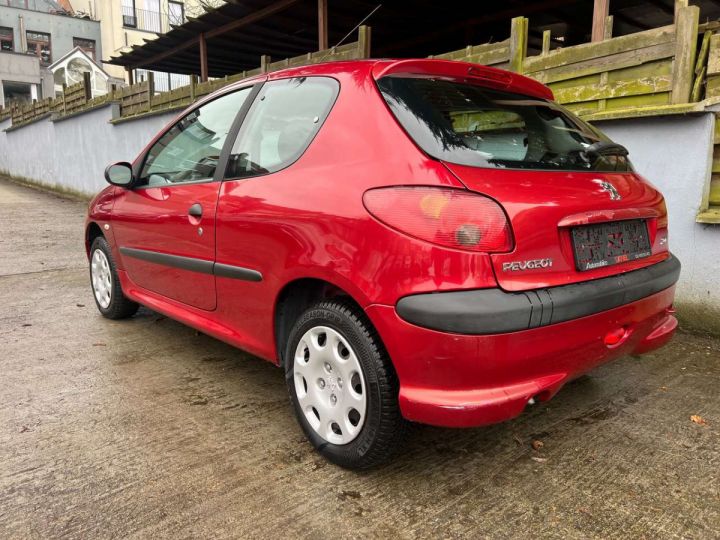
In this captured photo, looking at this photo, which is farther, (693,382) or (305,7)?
(305,7)

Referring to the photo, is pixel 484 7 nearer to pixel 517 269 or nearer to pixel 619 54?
pixel 619 54

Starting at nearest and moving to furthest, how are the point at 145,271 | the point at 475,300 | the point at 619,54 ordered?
the point at 475,300
the point at 145,271
the point at 619,54

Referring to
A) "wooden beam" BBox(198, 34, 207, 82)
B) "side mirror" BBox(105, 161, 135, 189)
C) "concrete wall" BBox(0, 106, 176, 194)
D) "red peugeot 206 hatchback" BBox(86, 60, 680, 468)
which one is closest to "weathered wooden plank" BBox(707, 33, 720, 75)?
"red peugeot 206 hatchback" BBox(86, 60, 680, 468)

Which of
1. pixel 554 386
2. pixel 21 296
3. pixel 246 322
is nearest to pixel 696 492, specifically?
pixel 554 386

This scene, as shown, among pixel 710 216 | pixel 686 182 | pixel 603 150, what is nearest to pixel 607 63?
pixel 686 182

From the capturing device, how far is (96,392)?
9.51 ft

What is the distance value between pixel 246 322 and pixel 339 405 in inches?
27.8

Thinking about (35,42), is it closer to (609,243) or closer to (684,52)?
(684,52)

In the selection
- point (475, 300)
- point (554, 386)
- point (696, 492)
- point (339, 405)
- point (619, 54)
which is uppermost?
point (619, 54)

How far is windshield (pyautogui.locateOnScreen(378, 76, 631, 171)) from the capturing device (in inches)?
79.4

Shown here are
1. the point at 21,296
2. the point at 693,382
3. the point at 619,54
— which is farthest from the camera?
the point at 21,296

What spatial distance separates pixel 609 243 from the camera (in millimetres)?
2137

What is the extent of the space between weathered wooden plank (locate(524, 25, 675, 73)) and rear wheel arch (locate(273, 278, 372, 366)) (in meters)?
3.17

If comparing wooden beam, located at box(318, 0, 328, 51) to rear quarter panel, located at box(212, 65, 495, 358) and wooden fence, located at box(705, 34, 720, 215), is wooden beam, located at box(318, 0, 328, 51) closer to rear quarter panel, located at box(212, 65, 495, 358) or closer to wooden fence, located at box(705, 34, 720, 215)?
wooden fence, located at box(705, 34, 720, 215)
